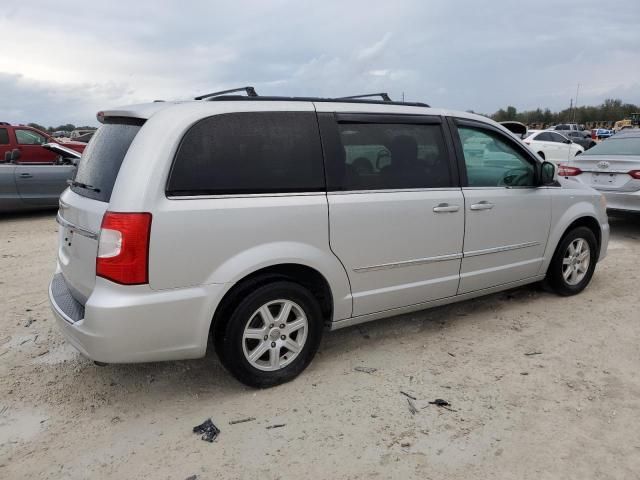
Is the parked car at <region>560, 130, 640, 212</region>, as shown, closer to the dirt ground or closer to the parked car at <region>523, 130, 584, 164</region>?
the dirt ground

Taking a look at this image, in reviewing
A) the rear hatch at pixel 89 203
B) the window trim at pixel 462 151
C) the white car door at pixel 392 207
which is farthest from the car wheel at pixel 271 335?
the window trim at pixel 462 151

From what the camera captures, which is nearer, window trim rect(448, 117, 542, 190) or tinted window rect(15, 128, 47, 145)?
window trim rect(448, 117, 542, 190)

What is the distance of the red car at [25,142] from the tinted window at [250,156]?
430 inches

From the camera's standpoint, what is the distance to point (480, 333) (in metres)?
4.10

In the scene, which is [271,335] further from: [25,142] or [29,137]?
[29,137]

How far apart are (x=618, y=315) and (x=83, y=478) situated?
423cm

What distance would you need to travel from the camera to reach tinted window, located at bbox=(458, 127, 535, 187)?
13.3ft

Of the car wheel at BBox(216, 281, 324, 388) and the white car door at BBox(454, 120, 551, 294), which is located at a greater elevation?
the white car door at BBox(454, 120, 551, 294)

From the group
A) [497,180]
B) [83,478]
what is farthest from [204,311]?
[497,180]

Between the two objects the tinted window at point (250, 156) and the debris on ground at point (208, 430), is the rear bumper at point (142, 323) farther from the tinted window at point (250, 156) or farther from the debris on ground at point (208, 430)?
the tinted window at point (250, 156)

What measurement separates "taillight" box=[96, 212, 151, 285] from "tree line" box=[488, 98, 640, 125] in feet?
261

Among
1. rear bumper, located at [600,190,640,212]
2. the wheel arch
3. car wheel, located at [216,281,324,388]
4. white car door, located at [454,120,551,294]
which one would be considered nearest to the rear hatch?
the wheel arch

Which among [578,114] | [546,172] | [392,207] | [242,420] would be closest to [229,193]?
[392,207]

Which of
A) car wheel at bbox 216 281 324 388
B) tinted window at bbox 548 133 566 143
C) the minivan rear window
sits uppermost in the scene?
tinted window at bbox 548 133 566 143
